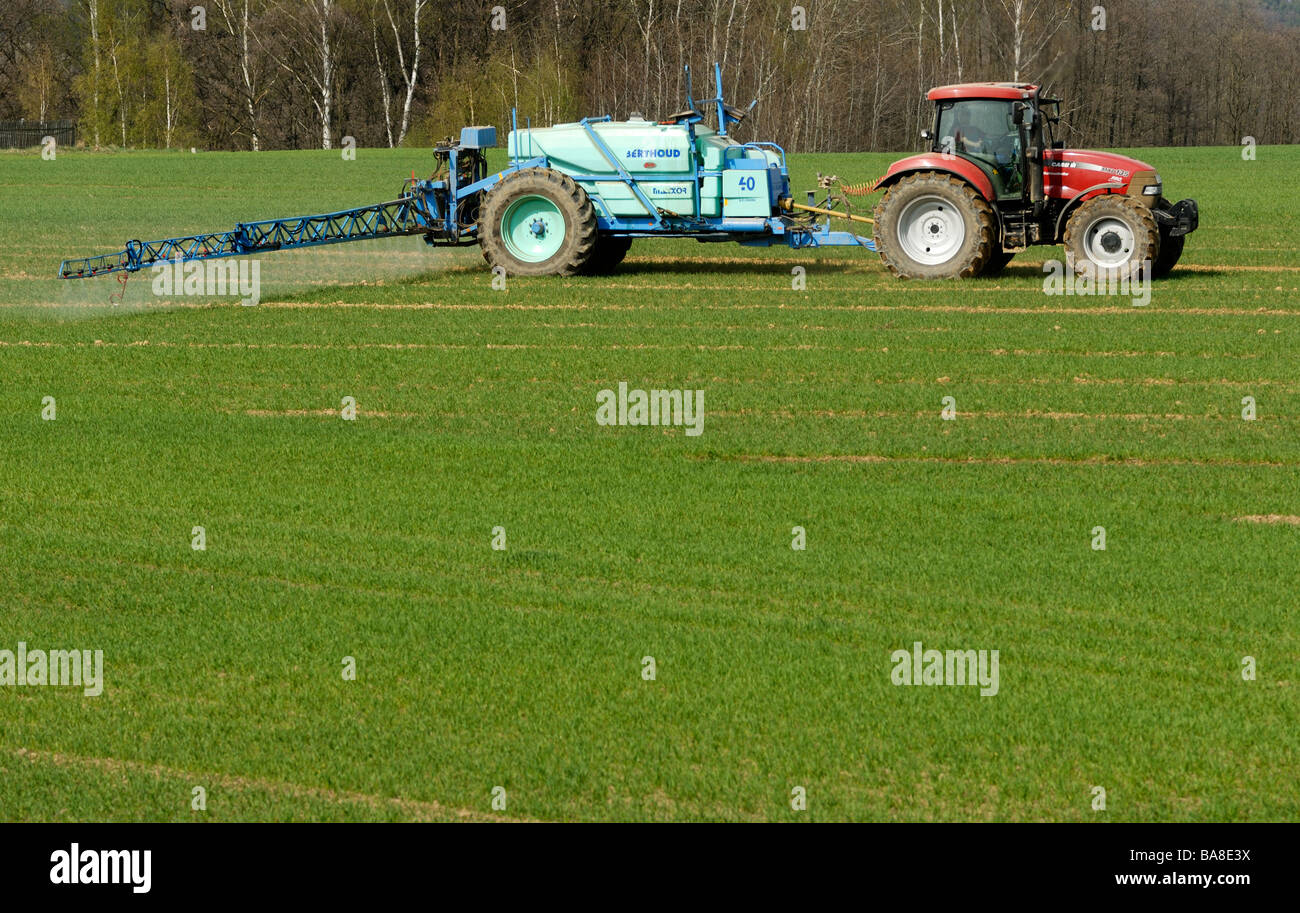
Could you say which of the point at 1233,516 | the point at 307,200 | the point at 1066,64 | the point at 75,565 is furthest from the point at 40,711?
the point at 307,200

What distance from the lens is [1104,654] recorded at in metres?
7.79

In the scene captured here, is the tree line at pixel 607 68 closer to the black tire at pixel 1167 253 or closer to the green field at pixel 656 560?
the black tire at pixel 1167 253

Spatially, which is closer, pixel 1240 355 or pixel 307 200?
pixel 1240 355

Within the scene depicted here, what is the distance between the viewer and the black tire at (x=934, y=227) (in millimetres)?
20016

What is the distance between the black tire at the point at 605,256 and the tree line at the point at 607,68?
3683cm

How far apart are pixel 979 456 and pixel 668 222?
10.0 m

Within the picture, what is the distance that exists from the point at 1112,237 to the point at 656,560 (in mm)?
12240

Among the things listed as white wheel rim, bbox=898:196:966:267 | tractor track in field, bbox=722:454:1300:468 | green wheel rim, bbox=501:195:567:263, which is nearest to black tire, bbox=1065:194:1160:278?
white wheel rim, bbox=898:196:966:267

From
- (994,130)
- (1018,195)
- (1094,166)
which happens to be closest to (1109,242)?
(1094,166)

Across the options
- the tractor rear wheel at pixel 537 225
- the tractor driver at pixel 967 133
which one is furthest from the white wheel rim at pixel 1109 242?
the tractor rear wheel at pixel 537 225

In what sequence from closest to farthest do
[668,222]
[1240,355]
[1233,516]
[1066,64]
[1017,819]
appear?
[1017,819]
[1233,516]
[1240,355]
[668,222]
[1066,64]

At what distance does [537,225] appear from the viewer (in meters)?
21.7

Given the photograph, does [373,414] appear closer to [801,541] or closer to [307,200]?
[801,541]

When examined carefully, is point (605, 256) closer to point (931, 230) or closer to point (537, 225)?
point (537, 225)
